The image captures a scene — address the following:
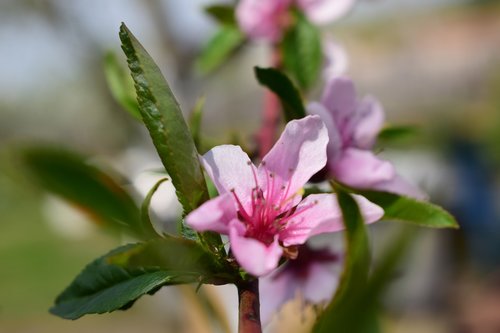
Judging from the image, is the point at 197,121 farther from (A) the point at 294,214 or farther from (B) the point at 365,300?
(B) the point at 365,300

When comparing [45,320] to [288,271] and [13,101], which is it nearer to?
[288,271]

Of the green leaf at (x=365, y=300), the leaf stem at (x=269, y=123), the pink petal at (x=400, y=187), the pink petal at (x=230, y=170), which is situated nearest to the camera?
the green leaf at (x=365, y=300)

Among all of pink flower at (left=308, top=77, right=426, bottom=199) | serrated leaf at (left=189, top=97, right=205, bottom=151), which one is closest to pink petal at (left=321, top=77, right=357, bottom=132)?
pink flower at (left=308, top=77, right=426, bottom=199)

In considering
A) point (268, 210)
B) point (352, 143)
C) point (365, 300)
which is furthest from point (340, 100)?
point (365, 300)

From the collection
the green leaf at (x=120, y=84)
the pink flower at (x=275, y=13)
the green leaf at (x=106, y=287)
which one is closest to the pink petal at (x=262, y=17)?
the pink flower at (x=275, y=13)

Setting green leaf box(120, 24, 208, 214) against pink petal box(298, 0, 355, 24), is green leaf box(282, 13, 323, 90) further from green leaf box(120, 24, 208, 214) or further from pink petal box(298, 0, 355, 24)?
green leaf box(120, 24, 208, 214)

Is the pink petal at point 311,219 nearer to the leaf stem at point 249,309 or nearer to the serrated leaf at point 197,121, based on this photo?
the leaf stem at point 249,309
